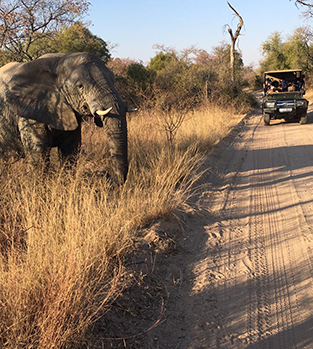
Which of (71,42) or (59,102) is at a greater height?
(71,42)

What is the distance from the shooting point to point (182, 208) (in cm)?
578

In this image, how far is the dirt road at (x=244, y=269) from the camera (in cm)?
315

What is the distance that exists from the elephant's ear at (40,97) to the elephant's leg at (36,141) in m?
0.16

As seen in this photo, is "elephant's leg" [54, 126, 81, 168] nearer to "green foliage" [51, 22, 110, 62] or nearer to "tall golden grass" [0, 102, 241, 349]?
"tall golden grass" [0, 102, 241, 349]

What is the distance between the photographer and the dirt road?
315 cm

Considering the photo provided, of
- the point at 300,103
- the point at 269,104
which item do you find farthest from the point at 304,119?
the point at 269,104

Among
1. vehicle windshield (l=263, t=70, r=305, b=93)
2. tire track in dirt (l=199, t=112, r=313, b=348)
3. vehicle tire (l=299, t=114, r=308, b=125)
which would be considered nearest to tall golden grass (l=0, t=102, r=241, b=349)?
tire track in dirt (l=199, t=112, r=313, b=348)

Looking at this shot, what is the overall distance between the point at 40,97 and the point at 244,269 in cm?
414

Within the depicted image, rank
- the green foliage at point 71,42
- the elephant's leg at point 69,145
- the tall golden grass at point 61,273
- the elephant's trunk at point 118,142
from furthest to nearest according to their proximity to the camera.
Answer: the green foliage at point 71,42 < the elephant's leg at point 69,145 < the elephant's trunk at point 118,142 < the tall golden grass at point 61,273

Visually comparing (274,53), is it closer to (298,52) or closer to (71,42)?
(298,52)

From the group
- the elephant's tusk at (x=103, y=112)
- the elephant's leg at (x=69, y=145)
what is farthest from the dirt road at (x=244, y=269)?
the elephant's leg at (x=69, y=145)

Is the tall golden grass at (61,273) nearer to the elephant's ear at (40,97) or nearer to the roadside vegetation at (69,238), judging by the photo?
the roadside vegetation at (69,238)

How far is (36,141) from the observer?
19.9 feet

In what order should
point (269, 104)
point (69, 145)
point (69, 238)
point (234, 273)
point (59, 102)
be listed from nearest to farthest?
point (69, 238) → point (234, 273) → point (59, 102) → point (69, 145) → point (269, 104)
